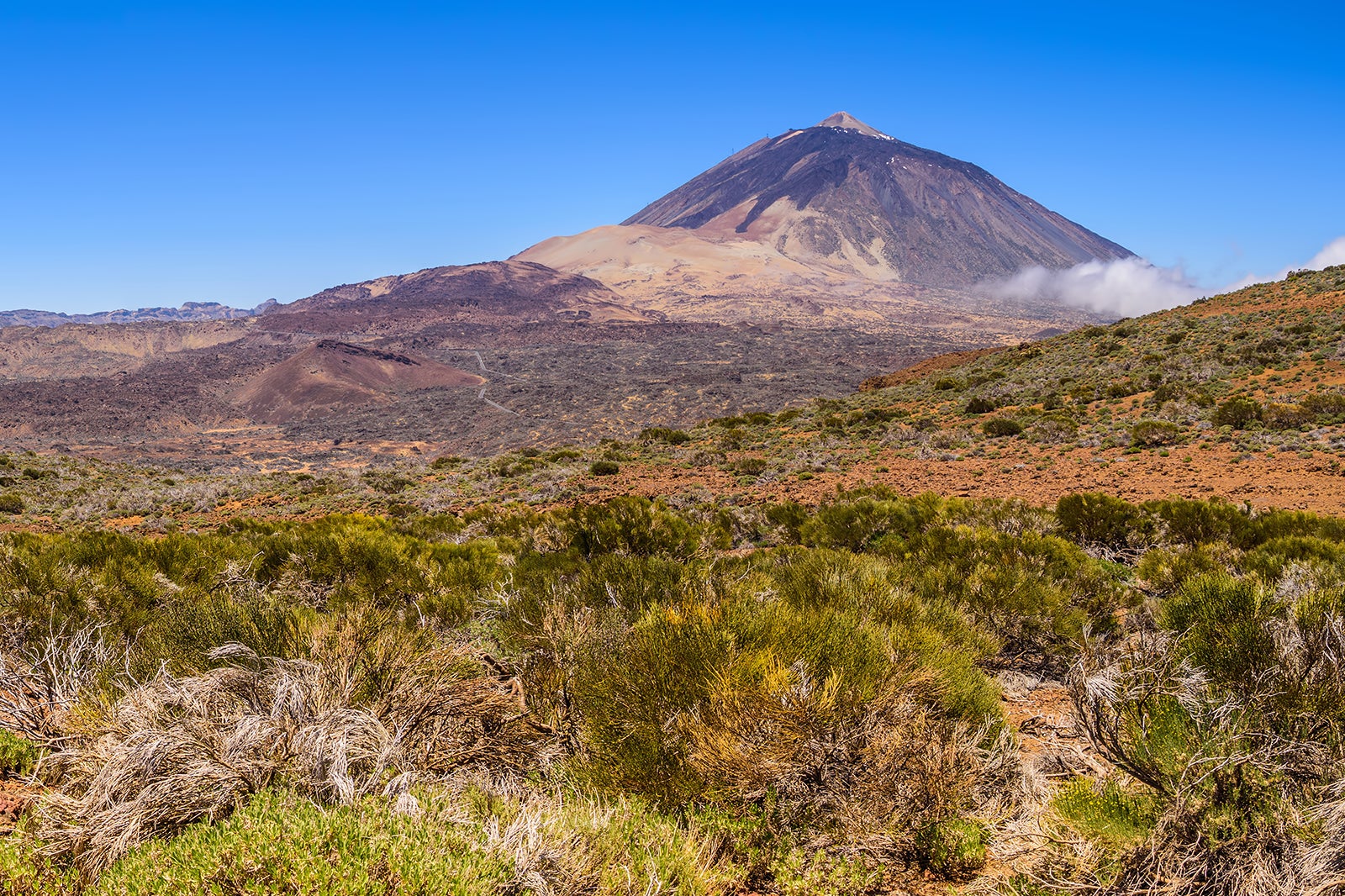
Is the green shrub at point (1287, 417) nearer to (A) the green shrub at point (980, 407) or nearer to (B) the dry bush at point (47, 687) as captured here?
(A) the green shrub at point (980, 407)

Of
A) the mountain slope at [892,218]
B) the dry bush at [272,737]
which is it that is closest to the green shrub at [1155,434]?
the dry bush at [272,737]

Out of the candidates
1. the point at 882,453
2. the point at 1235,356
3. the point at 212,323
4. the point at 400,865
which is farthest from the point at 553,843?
the point at 212,323

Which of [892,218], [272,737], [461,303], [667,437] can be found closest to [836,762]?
[272,737]

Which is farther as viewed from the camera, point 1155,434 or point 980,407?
point 980,407

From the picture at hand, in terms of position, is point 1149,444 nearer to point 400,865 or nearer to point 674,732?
point 674,732

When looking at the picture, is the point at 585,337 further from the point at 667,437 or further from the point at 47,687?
the point at 47,687
